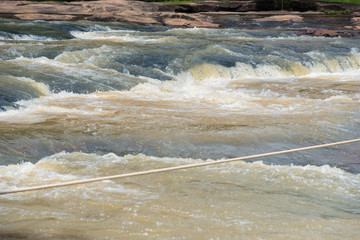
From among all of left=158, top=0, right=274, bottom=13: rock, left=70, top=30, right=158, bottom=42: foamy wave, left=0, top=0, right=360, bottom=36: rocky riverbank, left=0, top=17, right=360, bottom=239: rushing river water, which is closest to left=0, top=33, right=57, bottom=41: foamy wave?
left=0, top=17, right=360, bottom=239: rushing river water

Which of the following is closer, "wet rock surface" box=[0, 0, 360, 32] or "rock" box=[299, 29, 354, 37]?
"rock" box=[299, 29, 354, 37]

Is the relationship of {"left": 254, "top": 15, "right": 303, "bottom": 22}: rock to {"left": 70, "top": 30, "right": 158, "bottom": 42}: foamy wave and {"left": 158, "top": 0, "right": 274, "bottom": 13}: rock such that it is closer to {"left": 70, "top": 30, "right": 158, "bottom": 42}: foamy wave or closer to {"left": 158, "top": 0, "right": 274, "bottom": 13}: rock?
{"left": 158, "top": 0, "right": 274, "bottom": 13}: rock

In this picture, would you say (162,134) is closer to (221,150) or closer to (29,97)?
(221,150)

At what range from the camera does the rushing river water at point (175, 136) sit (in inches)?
135

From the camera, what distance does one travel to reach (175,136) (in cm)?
584

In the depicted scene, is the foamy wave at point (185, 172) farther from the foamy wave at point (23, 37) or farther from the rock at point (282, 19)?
the rock at point (282, 19)

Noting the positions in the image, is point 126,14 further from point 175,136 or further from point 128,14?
point 175,136

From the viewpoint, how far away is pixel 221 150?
5.53 meters

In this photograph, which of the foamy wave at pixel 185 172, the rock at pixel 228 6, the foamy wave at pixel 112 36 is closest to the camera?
the foamy wave at pixel 185 172

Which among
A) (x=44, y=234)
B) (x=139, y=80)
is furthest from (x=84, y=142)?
(x=139, y=80)

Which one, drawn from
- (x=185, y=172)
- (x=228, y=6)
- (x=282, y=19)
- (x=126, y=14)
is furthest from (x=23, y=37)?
(x=228, y=6)

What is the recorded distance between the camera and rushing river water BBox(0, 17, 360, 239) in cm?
344

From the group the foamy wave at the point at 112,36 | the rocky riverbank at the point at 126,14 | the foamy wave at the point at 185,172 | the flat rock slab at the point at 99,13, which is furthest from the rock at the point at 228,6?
the foamy wave at the point at 185,172

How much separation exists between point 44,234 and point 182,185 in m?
1.47
